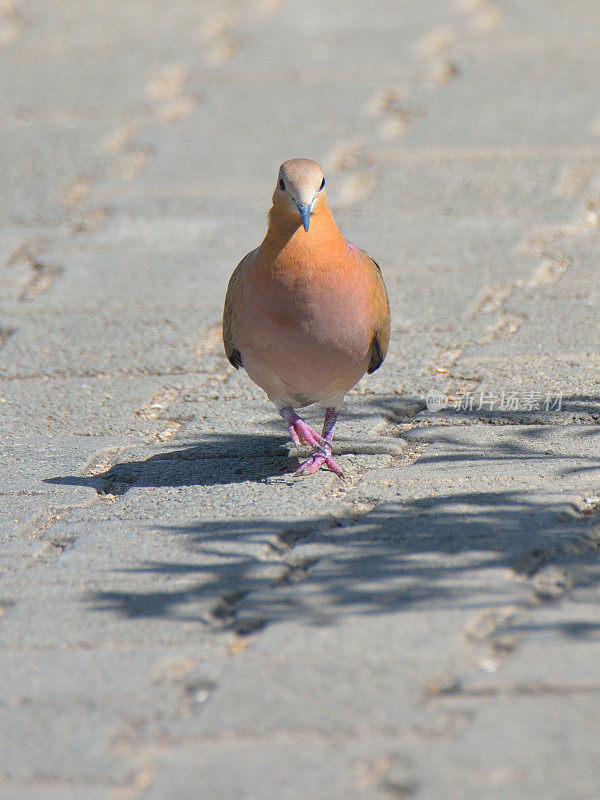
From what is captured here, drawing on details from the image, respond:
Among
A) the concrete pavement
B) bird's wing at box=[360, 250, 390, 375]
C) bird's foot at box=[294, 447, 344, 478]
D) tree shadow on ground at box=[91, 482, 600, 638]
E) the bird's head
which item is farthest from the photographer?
bird's wing at box=[360, 250, 390, 375]

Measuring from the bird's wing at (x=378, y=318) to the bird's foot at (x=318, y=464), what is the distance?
0.49 metres

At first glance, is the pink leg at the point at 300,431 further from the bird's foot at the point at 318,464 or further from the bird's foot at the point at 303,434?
the bird's foot at the point at 318,464

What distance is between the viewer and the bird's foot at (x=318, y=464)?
4.01 metres

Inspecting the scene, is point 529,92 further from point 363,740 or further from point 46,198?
point 363,740

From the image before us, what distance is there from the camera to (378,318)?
4176 mm

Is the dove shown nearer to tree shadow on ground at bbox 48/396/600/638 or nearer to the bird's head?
the bird's head

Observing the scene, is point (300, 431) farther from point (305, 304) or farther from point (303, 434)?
point (305, 304)

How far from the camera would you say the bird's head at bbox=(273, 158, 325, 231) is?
3.87 m

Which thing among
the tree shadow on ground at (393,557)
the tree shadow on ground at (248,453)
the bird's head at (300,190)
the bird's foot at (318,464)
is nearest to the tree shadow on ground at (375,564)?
the tree shadow on ground at (393,557)

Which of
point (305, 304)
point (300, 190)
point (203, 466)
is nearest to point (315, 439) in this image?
point (203, 466)

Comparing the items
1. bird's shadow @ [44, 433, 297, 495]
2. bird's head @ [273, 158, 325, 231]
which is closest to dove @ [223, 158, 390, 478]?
bird's head @ [273, 158, 325, 231]

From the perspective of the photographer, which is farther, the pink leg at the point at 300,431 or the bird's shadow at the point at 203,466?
the pink leg at the point at 300,431

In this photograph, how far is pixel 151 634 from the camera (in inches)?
115

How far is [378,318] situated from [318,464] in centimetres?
62
